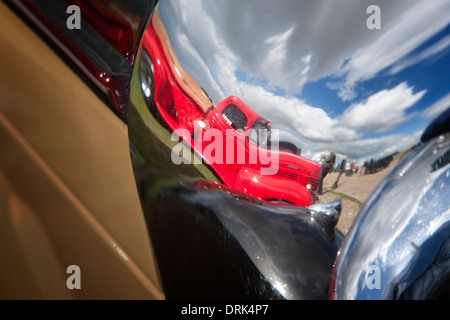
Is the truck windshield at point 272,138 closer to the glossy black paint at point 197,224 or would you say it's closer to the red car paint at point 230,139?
the red car paint at point 230,139

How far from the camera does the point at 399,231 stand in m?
0.51

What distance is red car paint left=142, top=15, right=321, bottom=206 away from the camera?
0.51 metres

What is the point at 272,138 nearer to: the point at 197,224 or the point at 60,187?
the point at 197,224

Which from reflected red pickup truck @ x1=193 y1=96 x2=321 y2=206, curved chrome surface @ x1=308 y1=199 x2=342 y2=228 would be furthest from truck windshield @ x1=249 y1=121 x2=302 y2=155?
curved chrome surface @ x1=308 y1=199 x2=342 y2=228

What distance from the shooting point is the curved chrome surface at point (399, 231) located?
0.50m

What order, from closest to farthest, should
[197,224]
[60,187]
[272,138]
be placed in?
[272,138]
[197,224]
[60,187]

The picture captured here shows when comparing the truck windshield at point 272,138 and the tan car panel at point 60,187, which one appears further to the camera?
the tan car panel at point 60,187

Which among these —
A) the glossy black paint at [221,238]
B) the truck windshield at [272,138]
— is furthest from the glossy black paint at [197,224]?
the truck windshield at [272,138]

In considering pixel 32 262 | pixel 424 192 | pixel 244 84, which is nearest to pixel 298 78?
pixel 244 84

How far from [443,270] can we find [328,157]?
251mm

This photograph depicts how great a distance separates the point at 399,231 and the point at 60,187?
76 cm

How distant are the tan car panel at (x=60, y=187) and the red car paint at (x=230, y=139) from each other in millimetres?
188

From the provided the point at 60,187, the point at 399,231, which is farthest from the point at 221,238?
the point at 60,187

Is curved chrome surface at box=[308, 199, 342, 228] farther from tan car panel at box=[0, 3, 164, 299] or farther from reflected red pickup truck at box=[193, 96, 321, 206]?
tan car panel at box=[0, 3, 164, 299]
